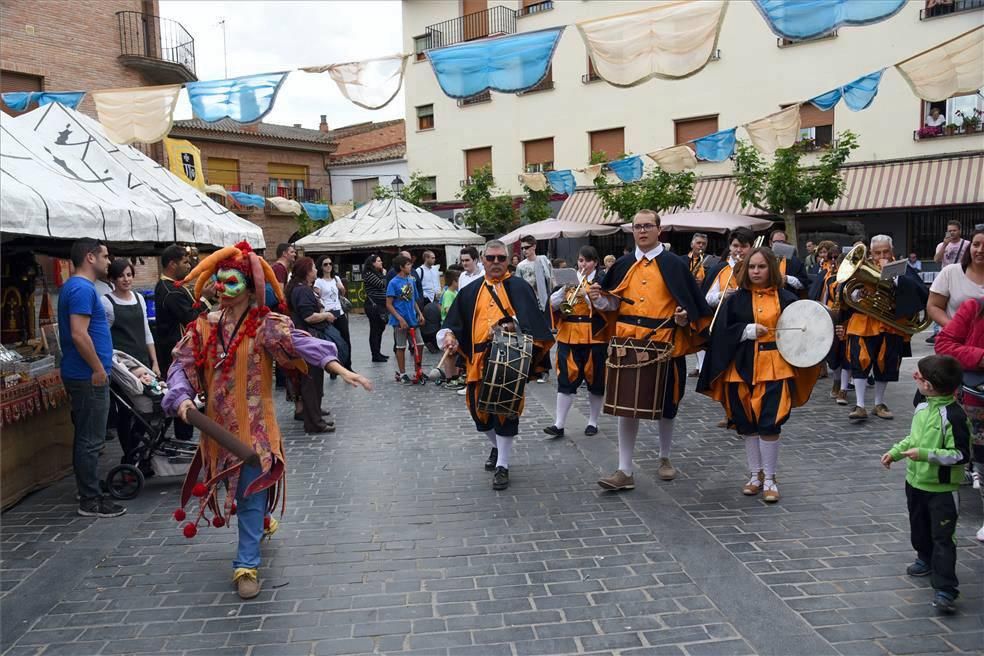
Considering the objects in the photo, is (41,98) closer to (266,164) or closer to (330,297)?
(330,297)

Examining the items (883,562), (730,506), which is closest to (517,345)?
(730,506)

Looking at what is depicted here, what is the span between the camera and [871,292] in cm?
744

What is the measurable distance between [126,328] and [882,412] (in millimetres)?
7420

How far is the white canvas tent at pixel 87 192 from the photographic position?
6.41 meters

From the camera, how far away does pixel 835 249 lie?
8.84 m

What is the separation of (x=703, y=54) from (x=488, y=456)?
403 cm

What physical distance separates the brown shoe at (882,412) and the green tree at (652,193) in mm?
12606

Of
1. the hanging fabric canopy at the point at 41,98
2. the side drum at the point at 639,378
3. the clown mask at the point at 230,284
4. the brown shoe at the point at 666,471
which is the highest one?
the hanging fabric canopy at the point at 41,98

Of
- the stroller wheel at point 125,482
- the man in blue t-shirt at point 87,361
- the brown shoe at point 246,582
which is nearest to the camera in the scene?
the brown shoe at point 246,582

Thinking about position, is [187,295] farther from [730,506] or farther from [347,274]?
[347,274]

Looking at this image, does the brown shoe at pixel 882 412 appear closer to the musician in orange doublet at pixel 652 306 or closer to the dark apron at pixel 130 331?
the musician in orange doublet at pixel 652 306

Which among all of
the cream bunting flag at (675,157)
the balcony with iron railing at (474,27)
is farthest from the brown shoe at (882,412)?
the balcony with iron railing at (474,27)

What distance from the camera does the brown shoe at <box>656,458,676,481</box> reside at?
5984 mm

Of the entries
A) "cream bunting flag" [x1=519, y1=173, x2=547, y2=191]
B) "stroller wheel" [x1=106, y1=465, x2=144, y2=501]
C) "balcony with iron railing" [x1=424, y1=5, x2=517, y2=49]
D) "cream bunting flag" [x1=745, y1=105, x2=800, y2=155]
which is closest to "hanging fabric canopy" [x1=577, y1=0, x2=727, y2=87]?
"cream bunting flag" [x1=745, y1=105, x2=800, y2=155]
